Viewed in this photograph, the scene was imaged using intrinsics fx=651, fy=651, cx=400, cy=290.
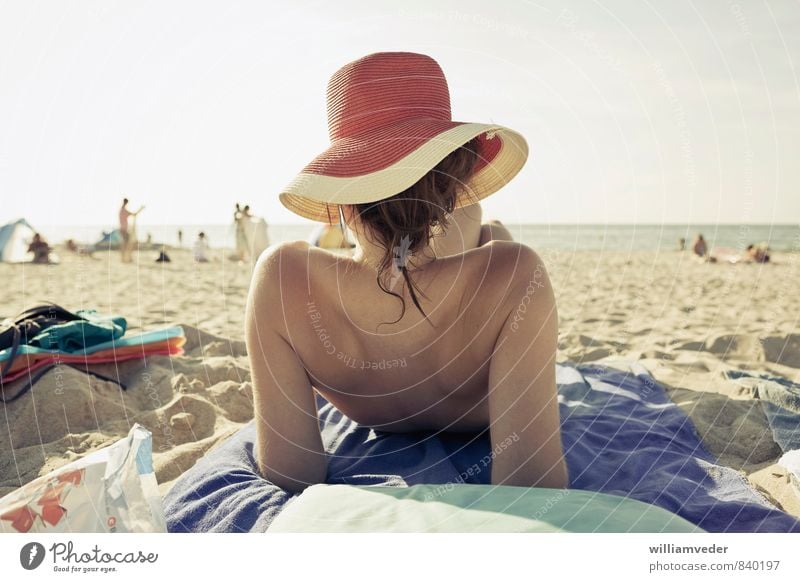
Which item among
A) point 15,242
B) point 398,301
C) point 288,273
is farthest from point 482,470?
point 15,242

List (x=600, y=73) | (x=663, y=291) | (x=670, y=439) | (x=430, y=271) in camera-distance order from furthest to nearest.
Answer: (x=663, y=291) → (x=600, y=73) → (x=670, y=439) → (x=430, y=271)

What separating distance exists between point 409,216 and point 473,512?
0.59 meters

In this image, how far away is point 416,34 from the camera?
2008 millimetres

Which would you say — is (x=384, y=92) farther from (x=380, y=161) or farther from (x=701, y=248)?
(x=701, y=248)

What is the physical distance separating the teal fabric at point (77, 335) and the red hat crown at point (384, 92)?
1.77m

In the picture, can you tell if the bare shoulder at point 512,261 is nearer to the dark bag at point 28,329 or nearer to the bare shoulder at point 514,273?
the bare shoulder at point 514,273

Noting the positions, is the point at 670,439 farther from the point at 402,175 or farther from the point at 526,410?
the point at 402,175

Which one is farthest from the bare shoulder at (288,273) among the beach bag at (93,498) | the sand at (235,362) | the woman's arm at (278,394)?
the sand at (235,362)

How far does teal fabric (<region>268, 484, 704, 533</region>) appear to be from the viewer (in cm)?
113

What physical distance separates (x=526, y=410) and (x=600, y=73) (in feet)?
4.37

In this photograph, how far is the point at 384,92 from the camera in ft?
4.84

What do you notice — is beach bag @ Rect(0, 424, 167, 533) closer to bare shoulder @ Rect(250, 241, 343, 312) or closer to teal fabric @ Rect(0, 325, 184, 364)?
bare shoulder @ Rect(250, 241, 343, 312)

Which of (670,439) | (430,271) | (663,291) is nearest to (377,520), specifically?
(430,271)
